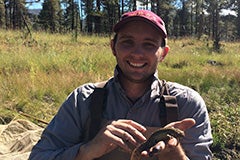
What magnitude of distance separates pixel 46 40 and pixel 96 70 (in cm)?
550

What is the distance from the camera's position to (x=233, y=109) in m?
5.51

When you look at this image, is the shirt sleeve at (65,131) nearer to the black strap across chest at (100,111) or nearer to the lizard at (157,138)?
the black strap across chest at (100,111)

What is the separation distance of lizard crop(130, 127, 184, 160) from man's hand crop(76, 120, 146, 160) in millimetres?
44

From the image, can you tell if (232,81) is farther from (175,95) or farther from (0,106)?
(175,95)

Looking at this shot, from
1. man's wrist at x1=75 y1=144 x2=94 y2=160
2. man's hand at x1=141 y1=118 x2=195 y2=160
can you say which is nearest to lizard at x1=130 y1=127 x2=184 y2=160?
man's hand at x1=141 y1=118 x2=195 y2=160

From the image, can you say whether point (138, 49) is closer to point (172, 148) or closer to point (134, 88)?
point (134, 88)

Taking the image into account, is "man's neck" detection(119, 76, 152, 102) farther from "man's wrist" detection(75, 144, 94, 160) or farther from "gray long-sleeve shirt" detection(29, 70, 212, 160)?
"man's wrist" detection(75, 144, 94, 160)

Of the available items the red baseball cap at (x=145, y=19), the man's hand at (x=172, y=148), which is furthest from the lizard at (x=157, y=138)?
the red baseball cap at (x=145, y=19)

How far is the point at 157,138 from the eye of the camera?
1.73 m

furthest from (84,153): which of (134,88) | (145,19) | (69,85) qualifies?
(69,85)

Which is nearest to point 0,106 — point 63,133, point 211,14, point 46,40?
point 63,133

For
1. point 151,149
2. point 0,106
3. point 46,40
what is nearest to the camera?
point 151,149

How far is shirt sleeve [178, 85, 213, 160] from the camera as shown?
6.68ft

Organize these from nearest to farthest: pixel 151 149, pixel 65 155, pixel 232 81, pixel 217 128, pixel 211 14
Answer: pixel 151 149 → pixel 65 155 → pixel 217 128 → pixel 232 81 → pixel 211 14
